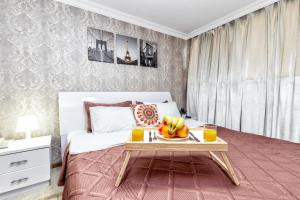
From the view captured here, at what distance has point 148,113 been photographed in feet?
7.22

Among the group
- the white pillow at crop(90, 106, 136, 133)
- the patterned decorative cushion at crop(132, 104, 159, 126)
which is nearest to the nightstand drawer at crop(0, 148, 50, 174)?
the white pillow at crop(90, 106, 136, 133)

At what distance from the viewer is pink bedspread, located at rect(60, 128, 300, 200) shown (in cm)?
82

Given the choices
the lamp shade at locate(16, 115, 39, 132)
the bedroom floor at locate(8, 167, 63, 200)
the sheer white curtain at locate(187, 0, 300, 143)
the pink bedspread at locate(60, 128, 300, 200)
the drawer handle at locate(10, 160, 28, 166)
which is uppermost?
the sheer white curtain at locate(187, 0, 300, 143)

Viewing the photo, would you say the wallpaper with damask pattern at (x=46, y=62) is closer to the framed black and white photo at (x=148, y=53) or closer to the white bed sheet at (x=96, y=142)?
the framed black and white photo at (x=148, y=53)

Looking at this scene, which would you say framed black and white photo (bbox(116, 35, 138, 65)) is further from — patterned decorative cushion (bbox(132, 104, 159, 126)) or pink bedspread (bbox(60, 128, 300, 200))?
pink bedspread (bbox(60, 128, 300, 200))

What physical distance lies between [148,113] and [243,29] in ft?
6.59

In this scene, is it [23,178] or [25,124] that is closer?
[23,178]

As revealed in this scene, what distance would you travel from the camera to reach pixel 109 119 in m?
1.96

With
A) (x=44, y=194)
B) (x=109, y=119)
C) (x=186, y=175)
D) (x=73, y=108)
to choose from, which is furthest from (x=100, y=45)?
(x=186, y=175)

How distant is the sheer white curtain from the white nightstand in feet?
8.74

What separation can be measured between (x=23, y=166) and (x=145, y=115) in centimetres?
145

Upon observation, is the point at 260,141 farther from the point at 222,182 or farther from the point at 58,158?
the point at 58,158

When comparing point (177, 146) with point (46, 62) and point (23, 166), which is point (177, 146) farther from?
point (46, 62)

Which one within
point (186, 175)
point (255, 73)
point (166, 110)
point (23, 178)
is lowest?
point (23, 178)
